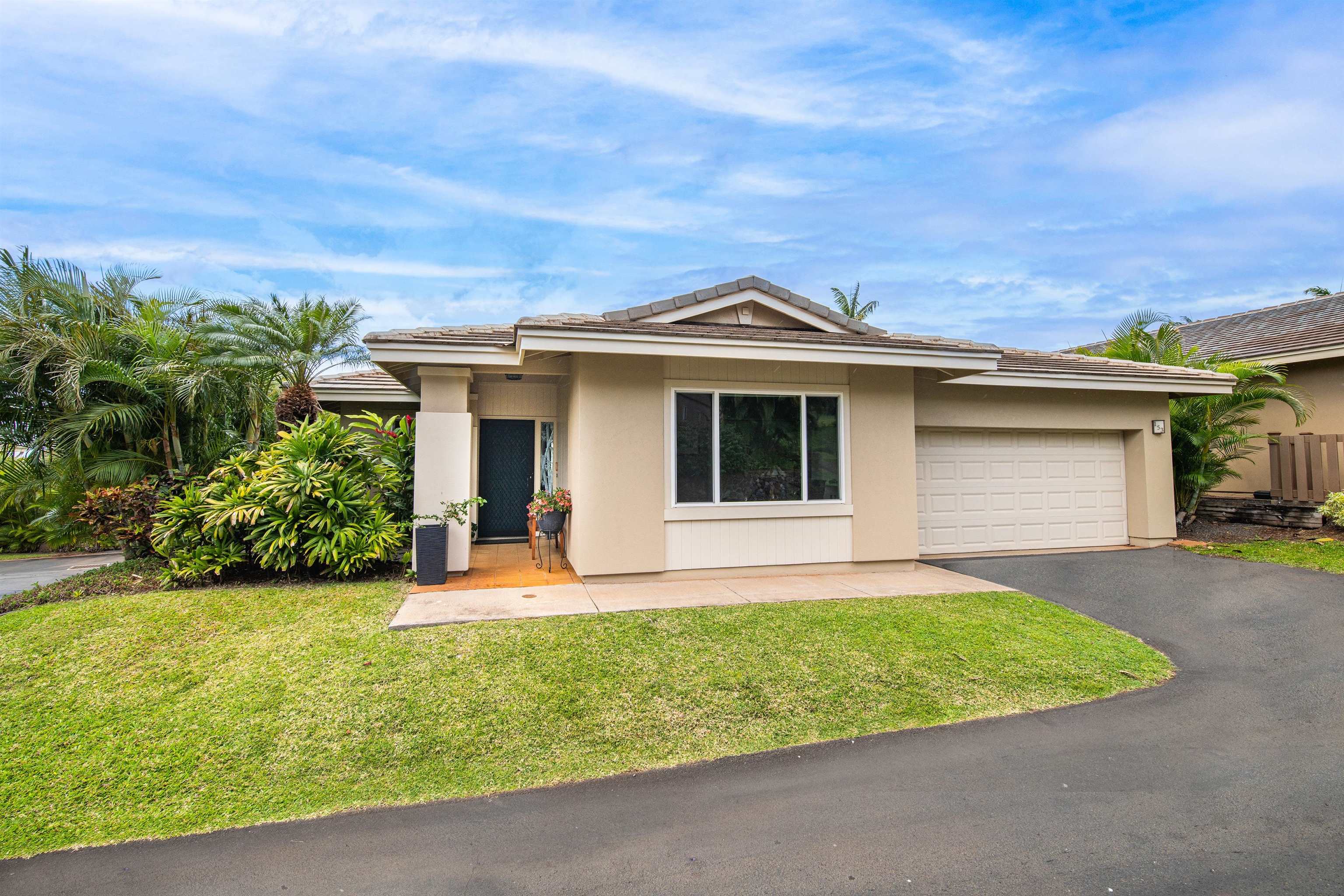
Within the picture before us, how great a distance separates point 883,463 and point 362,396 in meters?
9.17

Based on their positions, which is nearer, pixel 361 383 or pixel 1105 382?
pixel 1105 382

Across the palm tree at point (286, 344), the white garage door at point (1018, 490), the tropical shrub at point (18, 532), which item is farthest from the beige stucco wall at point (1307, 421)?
the tropical shrub at point (18, 532)

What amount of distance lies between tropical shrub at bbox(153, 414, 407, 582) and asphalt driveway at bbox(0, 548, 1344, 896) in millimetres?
4995

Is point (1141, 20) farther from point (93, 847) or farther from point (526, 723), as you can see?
point (93, 847)

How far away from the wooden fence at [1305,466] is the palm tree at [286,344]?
55.1 ft

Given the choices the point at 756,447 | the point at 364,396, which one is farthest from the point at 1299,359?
the point at 364,396

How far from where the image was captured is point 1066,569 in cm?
932

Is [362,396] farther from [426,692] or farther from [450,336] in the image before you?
[426,692]

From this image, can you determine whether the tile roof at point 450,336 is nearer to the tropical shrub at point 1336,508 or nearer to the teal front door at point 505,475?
the teal front door at point 505,475

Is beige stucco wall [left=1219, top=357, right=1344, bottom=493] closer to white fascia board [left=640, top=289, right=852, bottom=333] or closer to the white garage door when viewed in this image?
the white garage door

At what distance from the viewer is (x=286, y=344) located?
10.6 meters

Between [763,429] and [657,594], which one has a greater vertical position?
[763,429]

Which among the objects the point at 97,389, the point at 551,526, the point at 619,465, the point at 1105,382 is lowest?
the point at 551,526

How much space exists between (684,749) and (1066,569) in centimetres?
763
